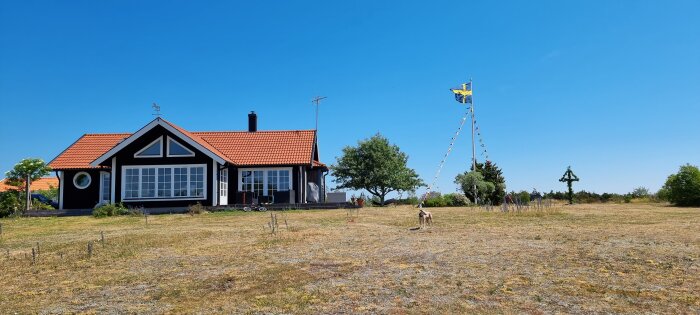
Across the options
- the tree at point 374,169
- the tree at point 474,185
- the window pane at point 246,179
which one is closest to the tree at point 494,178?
the tree at point 474,185

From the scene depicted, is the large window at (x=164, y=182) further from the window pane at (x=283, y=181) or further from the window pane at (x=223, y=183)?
the window pane at (x=283, y=181)

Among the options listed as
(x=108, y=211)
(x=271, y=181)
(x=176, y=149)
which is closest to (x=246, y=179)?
(x=271, y=181)

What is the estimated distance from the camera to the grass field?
5.69 m

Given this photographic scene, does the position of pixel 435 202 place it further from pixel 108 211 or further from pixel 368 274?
pixel 368 274

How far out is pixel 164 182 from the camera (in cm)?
2689

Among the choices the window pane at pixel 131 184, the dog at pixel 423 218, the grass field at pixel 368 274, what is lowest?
the grass field at pixel 368 274

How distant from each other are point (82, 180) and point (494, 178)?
26.4 metres

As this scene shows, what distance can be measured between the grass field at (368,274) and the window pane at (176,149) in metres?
14.8

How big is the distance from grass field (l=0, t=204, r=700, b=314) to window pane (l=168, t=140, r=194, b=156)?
14.8m

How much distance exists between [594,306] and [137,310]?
5.08 metres

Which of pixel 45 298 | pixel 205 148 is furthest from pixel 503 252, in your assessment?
pixel 205 148

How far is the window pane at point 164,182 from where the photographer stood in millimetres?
26797

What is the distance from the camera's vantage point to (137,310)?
5.69m

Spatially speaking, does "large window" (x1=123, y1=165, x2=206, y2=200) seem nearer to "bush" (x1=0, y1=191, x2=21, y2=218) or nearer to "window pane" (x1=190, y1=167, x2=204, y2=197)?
"window pane" (x1=190, y1=167, x2=204, y2=197)
